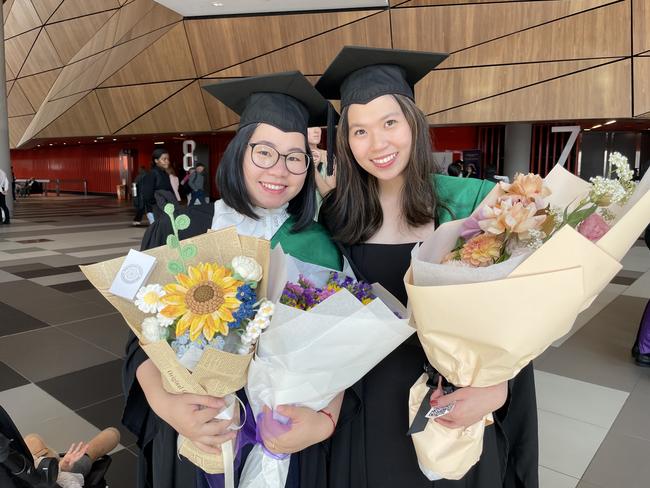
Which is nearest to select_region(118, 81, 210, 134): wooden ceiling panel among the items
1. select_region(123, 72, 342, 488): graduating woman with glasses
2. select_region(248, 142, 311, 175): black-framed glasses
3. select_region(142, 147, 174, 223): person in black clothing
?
select_region(142, 147, 174, 223): person in black clothing

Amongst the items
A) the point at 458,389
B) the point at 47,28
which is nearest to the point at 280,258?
the point at 458,389

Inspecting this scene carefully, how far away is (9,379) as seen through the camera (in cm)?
332

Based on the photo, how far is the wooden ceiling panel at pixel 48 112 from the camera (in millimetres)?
15531

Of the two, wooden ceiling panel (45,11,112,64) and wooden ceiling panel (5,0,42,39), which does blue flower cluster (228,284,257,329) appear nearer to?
wooden ceiling panel (45,11,112,64)

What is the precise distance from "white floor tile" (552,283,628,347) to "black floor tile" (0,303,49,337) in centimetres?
452

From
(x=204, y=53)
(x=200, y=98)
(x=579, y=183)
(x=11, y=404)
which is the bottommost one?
(x=11, y=404)

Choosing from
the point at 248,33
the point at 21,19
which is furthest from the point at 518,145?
the point at 21,19

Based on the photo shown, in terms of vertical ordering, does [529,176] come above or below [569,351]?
above

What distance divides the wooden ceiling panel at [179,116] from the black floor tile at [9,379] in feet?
35.5

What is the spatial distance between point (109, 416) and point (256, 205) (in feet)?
6.55

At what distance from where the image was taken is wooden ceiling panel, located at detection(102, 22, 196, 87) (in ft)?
41.1

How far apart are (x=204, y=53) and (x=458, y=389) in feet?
42.3

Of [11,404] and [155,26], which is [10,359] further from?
[155,26]

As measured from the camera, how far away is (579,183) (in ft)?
4.03
